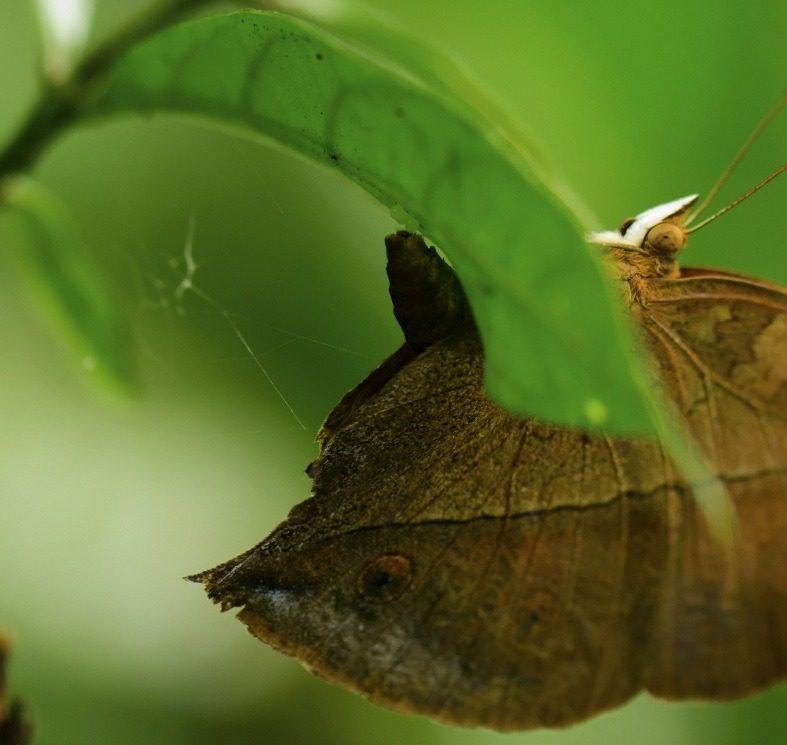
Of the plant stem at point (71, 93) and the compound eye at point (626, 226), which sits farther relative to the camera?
the compound eye at point (626, 226)

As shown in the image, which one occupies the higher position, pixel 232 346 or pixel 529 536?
pixel 232 346

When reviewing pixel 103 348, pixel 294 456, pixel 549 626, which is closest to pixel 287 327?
pixel 294 456

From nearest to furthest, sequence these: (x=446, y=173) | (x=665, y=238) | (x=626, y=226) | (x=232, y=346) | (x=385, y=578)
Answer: (x=446, y=173) < (x=385, y=578) < (x=665, y=238) < (x=626, y=226) < (x=232, y=346)

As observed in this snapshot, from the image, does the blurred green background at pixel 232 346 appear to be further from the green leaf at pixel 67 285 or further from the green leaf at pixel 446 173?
the green leaf at pixel 446 173

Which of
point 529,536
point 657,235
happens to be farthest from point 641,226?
point 529,536

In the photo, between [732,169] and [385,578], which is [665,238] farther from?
[385,578]

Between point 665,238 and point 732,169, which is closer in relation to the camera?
point 665,238

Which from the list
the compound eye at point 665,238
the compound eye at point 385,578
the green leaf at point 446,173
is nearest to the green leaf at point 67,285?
the green leaf at point 446,173

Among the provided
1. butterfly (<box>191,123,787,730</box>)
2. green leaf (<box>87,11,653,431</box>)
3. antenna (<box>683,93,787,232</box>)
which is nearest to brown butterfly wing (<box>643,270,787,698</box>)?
butterfly (<box>191,123,787,730</box>)
